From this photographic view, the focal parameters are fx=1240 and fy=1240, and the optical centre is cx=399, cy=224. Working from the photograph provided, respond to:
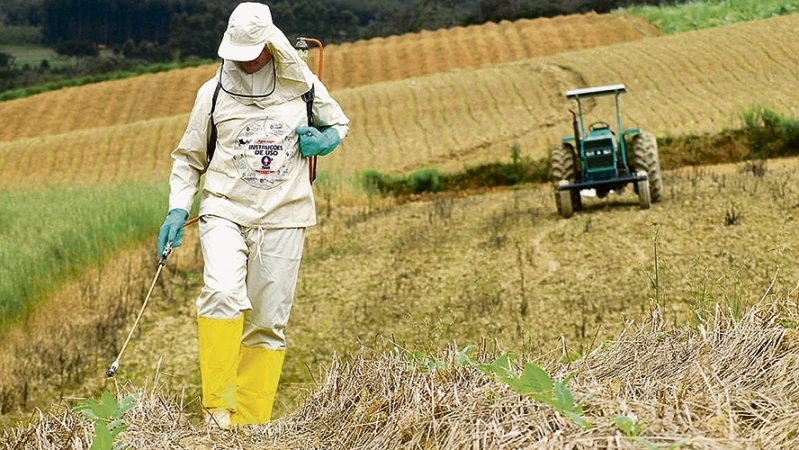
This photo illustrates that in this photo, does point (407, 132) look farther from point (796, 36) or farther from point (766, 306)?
point (766, 306)

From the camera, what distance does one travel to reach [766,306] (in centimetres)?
464

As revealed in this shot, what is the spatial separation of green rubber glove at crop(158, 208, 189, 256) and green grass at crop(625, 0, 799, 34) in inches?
1479

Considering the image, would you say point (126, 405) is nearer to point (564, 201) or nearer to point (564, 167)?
point (564, 201)

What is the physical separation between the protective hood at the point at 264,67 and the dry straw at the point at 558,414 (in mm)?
1616

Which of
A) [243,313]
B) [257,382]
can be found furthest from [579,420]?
[257,382]

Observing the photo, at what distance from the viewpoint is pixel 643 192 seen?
12734 millimetres

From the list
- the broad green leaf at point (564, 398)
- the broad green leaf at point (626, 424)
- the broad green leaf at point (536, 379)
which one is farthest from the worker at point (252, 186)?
the broad green leaf at point (626, 424)

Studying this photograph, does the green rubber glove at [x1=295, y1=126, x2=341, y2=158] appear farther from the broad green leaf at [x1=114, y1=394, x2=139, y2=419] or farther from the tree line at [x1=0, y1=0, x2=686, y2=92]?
the tree line at [x1=0, y1=0, x2=686, y2=92]

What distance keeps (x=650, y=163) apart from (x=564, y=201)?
1.01 metres

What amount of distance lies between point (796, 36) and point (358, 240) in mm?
21219

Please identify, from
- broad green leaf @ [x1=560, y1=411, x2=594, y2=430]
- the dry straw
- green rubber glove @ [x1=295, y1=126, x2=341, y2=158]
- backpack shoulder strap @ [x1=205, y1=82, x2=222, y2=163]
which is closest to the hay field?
green rubber glove @ [x1=295, y1=126, x2=341, y2=158]

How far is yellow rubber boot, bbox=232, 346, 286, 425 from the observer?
237 inches

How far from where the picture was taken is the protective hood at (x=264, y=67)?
568 cm

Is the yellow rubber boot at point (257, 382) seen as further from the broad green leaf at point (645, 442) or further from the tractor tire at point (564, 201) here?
the tractor tire at point (564, 201)
